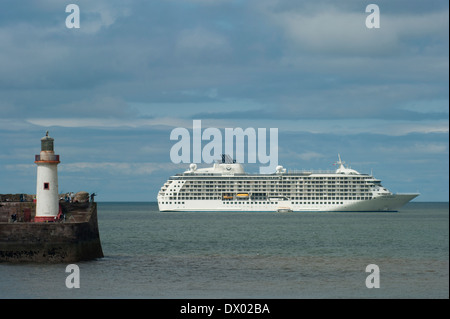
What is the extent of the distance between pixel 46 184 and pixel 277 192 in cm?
11065

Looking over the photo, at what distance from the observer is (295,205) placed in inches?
5856

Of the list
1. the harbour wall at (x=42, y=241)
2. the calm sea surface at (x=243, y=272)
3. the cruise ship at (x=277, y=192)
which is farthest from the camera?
the cruise ship at (x=277, y=192)

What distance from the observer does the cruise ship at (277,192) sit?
14638 cm

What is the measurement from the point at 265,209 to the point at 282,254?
316ft

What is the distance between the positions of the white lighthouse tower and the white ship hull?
109054 millimetres

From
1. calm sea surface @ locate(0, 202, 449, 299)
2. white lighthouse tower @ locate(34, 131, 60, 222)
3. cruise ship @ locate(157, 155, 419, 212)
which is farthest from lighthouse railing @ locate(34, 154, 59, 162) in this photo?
cruise ship @ locate(157, 155, 419, 212)

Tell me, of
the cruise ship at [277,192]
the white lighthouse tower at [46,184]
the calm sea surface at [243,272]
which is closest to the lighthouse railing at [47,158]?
the white lighthouse tower at [46,184]

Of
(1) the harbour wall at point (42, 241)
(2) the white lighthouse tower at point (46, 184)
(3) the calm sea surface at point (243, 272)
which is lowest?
(3) the calm sea surface at point (243, 272)

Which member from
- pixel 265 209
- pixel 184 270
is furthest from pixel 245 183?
pixel 184 270

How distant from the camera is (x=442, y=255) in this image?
5209 centimetres

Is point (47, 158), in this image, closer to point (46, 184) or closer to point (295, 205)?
point (46, 184)

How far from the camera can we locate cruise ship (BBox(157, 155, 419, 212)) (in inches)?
5763

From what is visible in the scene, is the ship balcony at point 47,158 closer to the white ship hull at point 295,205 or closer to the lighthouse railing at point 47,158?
the lighthouse railing at point 47,158

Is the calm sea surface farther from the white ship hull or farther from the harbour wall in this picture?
the white ship hull
